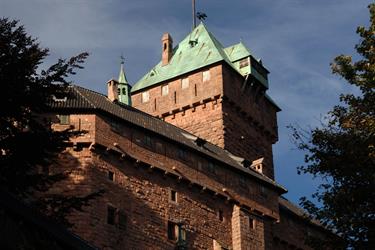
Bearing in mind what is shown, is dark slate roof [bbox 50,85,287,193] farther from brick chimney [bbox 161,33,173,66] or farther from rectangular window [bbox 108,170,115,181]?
brick chimney [bbox 161,33,173,66]

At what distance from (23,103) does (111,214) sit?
619 inches

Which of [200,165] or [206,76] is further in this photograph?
[206,76]

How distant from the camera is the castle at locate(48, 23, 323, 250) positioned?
34.0m

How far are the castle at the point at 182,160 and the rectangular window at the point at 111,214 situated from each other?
0.05 m

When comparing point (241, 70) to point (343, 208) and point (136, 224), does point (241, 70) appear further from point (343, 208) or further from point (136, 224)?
point (343, 208)

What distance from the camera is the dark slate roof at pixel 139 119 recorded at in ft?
115

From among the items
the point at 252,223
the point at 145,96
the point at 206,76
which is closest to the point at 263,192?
the point at 252,223

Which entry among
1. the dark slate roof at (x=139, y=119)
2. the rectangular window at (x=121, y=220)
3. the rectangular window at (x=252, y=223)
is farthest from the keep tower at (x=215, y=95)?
the rectangular window at (x=121, y=220)

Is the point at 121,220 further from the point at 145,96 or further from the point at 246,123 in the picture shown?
the point at 145,96

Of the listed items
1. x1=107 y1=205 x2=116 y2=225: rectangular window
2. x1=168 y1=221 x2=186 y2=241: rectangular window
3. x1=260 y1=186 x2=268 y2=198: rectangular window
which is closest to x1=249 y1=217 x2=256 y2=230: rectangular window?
x1=260 y1=186 x2=268 y2=198: rectangular window

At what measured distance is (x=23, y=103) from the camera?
18406 millimetres

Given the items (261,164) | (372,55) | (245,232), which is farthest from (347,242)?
(261,164)

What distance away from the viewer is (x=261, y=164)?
150ft

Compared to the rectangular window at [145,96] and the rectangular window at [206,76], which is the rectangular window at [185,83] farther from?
the rectangular window at [145,96]
